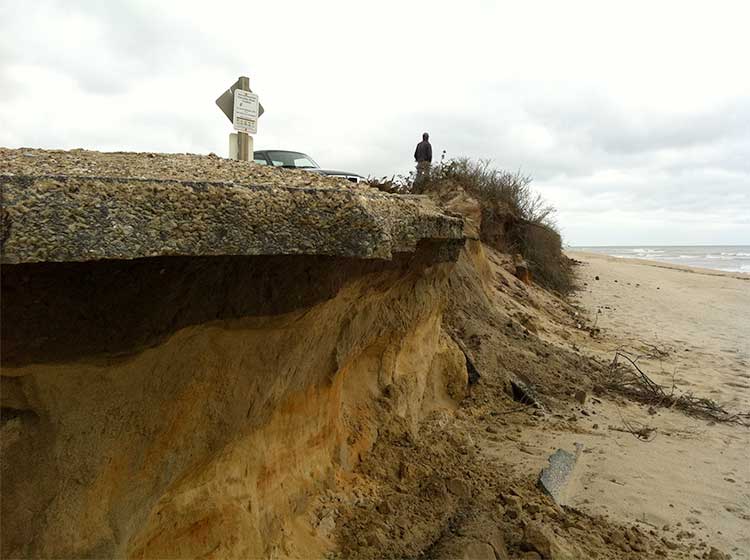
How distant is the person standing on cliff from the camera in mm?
11773

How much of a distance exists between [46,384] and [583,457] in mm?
4115

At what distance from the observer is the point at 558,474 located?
4117 mm

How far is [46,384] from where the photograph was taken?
1.83 metres

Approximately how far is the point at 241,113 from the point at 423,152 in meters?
7.77

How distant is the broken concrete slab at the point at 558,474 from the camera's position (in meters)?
3.86

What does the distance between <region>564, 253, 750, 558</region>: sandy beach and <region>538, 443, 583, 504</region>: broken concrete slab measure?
0.29 feet

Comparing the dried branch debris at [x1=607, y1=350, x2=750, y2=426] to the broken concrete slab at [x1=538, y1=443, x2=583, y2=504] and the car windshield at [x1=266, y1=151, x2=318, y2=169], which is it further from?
the car windshield at [x1=266, y1=151, x2=318, y2=169]

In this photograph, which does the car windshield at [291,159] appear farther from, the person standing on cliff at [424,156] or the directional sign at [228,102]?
the directional sign at [228,102]

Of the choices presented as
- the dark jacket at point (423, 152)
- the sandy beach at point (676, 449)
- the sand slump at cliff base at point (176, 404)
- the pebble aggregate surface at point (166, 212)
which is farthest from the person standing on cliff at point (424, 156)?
the pebble aggregate surface at point (166, 212)

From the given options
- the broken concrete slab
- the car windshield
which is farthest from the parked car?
the broken concrete slab

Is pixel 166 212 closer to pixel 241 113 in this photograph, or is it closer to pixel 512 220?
pixel 241 113

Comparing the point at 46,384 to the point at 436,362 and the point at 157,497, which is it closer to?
the point at 157,497

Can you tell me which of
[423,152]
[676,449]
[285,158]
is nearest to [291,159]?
[285,158]

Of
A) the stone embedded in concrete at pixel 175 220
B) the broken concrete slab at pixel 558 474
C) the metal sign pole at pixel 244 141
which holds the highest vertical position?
the metal sign pole at pixel 244 141
